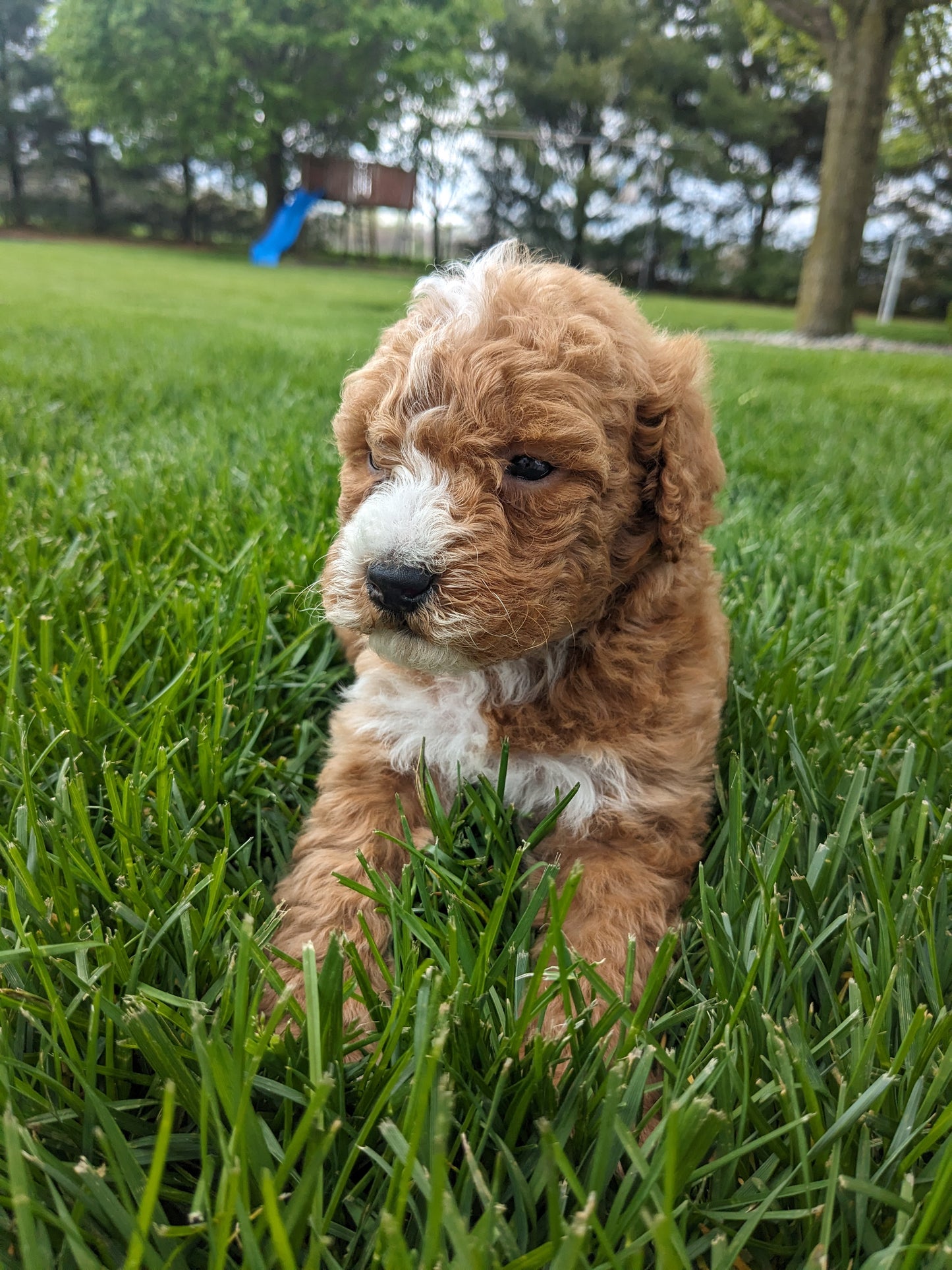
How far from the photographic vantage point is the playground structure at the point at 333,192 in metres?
34.5

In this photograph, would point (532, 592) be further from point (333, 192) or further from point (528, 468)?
point (333, 192)

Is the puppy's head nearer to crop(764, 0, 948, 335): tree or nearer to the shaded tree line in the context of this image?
crop(764, 0, 948, 335): tree

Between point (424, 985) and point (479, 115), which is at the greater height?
point (479, 115)

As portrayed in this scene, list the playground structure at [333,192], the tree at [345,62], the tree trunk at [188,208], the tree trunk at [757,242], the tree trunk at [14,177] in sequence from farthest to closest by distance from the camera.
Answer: the tree trunk at [188,208]
the tree trunk at [14,177]
the tree trunk at [757,242]
the playground structure at [333,192]
the tree at [345,62]

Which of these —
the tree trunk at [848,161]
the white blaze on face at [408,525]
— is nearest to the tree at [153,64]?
the tree trunk at [848,161]

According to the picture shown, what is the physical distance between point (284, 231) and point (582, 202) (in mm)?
14002

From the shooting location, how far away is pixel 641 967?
1625 millimetres

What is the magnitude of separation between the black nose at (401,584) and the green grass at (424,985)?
52 cm

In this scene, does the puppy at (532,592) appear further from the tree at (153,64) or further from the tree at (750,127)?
the tree at (750,127)

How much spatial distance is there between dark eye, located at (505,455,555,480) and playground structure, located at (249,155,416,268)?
3534cm

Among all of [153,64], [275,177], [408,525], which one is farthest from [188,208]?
[408,525]

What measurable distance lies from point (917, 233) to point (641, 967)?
43084 millimetres

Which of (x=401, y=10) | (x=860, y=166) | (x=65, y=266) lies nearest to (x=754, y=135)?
(x=401, y=10)

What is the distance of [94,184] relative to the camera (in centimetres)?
4138
